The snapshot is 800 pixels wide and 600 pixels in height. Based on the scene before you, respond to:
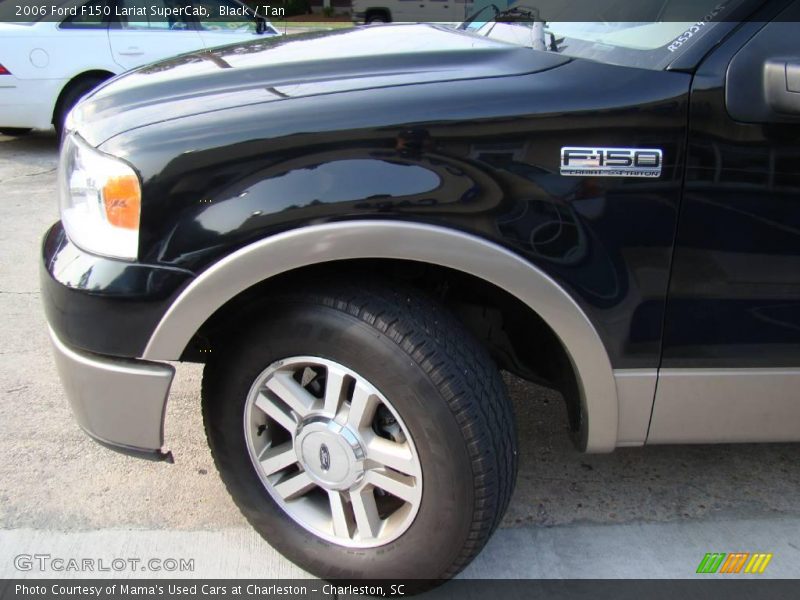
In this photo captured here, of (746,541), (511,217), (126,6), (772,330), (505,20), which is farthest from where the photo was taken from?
(126,6)

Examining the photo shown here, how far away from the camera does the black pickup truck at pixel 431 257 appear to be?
66.5 inches

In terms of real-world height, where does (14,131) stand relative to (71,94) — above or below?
below

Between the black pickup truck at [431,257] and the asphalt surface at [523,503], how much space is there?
0.43 metres

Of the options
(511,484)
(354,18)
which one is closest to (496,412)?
(511,484)

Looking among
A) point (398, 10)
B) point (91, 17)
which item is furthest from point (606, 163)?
point (398, 10)

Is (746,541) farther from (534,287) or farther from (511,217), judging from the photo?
(511,217)

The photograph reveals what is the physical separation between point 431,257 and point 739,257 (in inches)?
30.4

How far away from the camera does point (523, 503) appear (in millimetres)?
2479

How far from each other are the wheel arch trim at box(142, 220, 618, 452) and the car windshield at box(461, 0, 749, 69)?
64 cm

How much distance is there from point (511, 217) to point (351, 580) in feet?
3.74

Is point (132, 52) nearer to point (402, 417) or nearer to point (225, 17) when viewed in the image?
point (225, 17)

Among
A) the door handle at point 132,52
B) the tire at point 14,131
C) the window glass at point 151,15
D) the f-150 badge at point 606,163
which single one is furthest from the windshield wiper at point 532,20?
the tire at point 14,131

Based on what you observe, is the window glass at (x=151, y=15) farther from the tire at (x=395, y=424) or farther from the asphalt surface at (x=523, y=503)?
the tire at (x=395, y=424)

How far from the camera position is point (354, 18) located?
1914 cm
